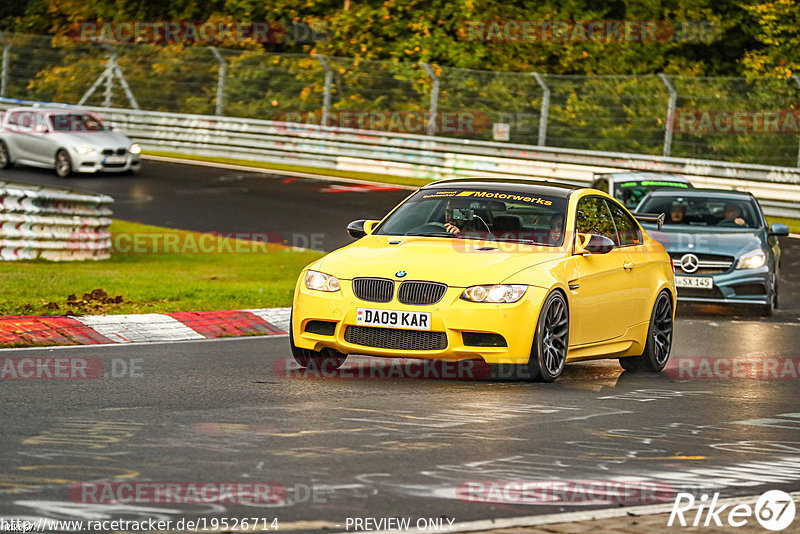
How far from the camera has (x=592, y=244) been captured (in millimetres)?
11000

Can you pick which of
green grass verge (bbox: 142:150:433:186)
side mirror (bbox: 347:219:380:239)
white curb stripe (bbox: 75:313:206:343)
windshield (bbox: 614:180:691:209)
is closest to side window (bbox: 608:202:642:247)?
side mirror (bbox: 347:219:380:239)

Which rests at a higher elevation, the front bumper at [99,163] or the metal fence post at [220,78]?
the metal fence post at [220,78]

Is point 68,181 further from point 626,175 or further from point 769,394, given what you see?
point 769,394

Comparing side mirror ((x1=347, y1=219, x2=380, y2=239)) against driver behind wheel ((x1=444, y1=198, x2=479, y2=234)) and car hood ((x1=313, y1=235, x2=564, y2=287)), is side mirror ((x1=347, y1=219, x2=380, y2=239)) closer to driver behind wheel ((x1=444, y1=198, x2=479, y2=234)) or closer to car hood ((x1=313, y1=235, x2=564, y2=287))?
car hood ((x1=313, y1=235, x2=564, y2=287))

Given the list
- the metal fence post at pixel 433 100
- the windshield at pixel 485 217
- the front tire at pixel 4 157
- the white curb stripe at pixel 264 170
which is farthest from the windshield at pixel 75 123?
the windshield at pixel 485 217

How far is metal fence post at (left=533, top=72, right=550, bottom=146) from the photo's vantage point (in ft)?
103

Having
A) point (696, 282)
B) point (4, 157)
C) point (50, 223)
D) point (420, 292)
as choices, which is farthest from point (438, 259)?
point (4, 157)

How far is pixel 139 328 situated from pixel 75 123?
1947 cm

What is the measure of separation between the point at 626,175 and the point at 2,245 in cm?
926

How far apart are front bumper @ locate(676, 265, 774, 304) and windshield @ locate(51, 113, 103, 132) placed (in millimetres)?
18047

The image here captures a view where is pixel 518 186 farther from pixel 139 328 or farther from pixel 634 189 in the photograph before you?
pixel 634 189

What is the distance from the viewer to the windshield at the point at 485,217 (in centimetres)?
1103

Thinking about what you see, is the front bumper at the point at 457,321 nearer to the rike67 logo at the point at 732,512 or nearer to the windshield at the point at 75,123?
the rike67 logo at the point at 732,512

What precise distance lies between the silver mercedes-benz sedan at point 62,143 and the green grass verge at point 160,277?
676 centimetres
